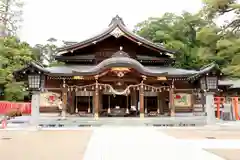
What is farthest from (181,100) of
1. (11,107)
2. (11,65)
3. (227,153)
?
(11,65)

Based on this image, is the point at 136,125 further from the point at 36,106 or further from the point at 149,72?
the point at 36,106

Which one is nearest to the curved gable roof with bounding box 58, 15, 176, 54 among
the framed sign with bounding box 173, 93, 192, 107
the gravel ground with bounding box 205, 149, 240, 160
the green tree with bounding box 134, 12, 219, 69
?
the framed sign with bounding box 173, 93, 192, 107

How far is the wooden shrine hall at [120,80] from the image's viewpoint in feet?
61.4

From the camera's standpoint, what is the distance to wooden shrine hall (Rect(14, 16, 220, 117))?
61.4 feet

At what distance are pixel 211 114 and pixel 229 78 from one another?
15.0 metres

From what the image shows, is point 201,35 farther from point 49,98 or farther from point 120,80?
point 49,98

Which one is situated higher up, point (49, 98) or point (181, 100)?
point (49, 98)

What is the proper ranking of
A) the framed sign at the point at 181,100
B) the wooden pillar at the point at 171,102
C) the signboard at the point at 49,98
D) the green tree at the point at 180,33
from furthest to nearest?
the green tree at the point at 180,33 → the framed sign at the point at 181,100 → the signboard at the point at 49,98 → the wooden pillar at the point at 171,102

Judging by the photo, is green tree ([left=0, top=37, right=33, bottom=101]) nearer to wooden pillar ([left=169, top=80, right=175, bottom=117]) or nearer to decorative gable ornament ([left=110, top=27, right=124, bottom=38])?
decorative gable ornament ([left=110, top=27, right=124, bottom=38])

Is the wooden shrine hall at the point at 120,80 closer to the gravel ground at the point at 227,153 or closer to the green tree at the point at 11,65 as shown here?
the green tree at the point at 11,65

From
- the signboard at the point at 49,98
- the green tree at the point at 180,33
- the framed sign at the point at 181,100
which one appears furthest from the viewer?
the green tree at the point at 180,33

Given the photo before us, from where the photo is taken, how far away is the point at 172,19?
42.3m

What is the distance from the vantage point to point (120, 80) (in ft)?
66.8

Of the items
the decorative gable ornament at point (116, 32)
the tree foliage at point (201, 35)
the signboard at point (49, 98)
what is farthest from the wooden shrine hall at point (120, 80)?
the tree foliage at point (201, 35)
